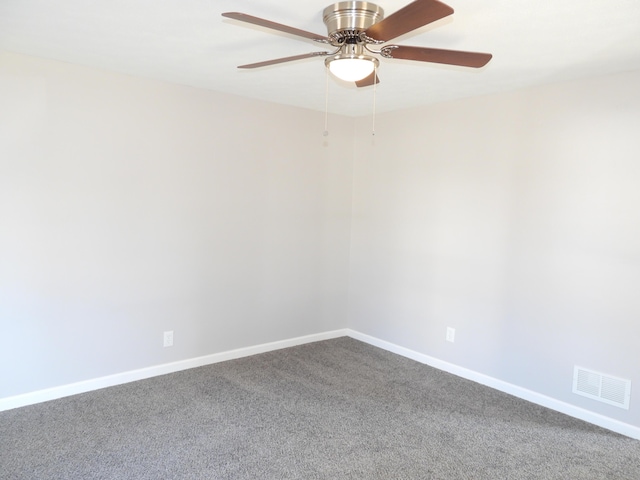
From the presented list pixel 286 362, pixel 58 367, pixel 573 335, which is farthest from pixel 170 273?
pixel 573 335

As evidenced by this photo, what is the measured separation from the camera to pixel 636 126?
274 cm

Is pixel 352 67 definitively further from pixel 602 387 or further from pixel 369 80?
pixel 602 387

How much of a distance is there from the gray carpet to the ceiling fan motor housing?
83.9 inches

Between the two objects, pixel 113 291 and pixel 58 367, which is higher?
pixel 113 291

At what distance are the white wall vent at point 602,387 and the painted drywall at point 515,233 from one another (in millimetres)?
44

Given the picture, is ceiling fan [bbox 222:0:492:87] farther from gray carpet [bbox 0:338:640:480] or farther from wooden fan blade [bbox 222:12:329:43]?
gray carpet [bbox 0:338:640:480]

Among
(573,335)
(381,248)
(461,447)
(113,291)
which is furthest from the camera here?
(381,248)

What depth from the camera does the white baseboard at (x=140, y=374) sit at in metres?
2.98

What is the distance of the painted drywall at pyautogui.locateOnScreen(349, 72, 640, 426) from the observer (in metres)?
2.85

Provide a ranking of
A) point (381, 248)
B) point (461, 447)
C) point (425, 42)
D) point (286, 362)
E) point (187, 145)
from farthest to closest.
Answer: point (381, 248) → point (286, 362) → point (187, 145) → point (461, 447) → point (425, 42)

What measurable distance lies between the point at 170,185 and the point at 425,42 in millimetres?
2143

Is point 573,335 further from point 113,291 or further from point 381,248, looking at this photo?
point 113,291

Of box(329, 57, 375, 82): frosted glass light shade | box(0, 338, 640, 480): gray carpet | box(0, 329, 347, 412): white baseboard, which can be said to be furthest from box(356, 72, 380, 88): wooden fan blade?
box(0, 329, 347, 412): white baseboard

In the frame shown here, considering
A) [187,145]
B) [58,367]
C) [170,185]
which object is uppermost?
[187,145]
